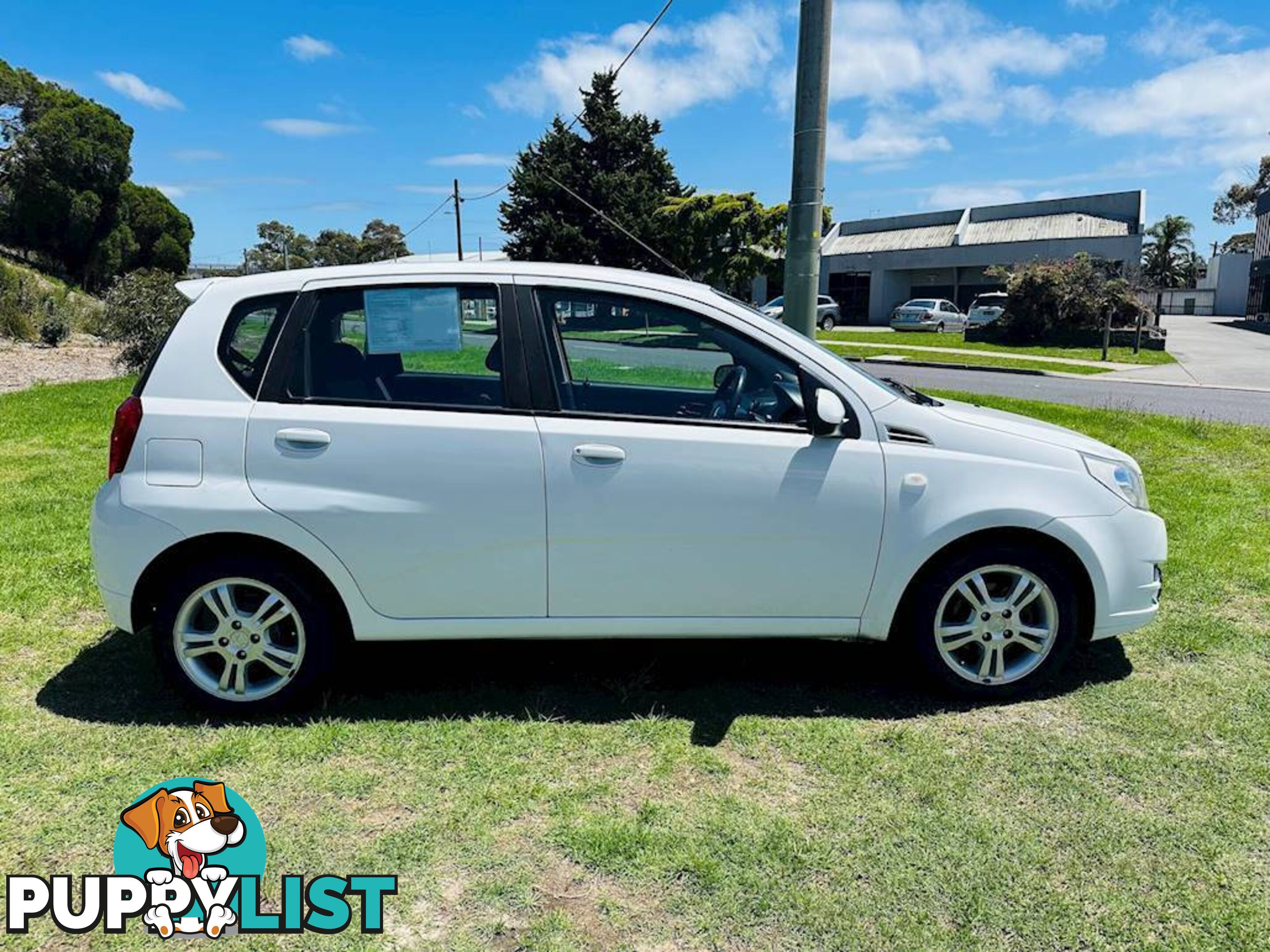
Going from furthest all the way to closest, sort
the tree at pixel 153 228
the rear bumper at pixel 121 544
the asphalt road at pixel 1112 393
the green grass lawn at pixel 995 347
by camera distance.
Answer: the tree at pixel 153 228 < the green grass lawn at pixel 995 347 < the asphalt road at pixel 1112 393 < the rear bumper at pixel 121 544

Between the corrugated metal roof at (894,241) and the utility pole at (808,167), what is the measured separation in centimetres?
4447

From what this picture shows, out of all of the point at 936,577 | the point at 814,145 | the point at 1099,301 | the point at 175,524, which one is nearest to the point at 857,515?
the point at 936,577

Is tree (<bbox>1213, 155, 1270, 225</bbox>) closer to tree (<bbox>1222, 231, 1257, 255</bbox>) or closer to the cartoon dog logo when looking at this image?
tree (<bbox>1222, 231, 1257, 255</bbox>)

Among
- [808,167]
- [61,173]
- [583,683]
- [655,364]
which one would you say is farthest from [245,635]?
[61,173]

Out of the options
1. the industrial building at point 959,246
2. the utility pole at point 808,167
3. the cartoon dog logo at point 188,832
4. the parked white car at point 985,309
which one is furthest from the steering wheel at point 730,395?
the industrial building at point 959,246

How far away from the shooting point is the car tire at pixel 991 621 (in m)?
3.61

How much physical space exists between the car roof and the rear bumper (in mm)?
902

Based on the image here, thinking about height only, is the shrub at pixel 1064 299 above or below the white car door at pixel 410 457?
above

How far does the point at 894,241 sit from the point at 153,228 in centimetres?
4019

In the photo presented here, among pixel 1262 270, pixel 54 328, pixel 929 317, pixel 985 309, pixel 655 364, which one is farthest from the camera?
pixel 1262 270

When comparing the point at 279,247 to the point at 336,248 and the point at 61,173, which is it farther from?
the point at 61,173

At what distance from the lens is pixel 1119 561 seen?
12.1 ft

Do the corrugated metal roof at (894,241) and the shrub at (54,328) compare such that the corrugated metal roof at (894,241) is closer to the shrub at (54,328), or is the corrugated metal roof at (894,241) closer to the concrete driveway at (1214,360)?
the concrete driveway at (1214,360)

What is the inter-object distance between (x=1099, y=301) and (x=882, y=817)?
30472 mm
